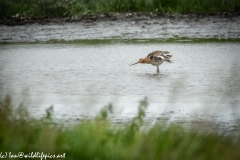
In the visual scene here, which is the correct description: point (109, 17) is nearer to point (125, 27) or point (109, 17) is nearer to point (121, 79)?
point (125, 27)

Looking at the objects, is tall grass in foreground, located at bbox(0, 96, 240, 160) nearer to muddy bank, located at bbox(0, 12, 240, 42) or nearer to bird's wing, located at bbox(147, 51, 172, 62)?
bird's wing, located at bbox(147, 51, 172, 62)

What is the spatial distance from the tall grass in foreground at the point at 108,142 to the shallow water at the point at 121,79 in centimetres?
49

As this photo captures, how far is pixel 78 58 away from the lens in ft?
50.2

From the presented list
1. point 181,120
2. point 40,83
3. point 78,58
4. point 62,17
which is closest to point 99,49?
point 78,58

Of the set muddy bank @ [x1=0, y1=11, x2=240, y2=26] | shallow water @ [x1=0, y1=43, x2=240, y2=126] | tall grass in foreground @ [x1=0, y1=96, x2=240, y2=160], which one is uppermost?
tall grass in foreground @ [x1=0, y1=96, x2=240, y2=160]

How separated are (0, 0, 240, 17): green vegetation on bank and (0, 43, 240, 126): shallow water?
189 inches

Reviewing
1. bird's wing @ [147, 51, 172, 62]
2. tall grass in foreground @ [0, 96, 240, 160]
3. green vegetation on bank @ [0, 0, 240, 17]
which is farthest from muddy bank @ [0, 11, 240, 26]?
tall grass in foreground @ [0, 96, 240, 160]

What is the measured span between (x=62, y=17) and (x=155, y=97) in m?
12.8

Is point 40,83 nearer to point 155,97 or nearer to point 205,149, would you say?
point 155,97

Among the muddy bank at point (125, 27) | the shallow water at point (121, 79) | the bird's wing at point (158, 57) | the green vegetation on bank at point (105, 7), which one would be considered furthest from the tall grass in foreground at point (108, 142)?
the green vegetation on bank at point (105, 7)

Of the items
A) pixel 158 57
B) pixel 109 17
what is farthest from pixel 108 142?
pixel 109 17

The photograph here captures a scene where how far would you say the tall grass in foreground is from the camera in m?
5.52

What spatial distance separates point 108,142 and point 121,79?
20.4 ft

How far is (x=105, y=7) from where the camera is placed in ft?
76.0
